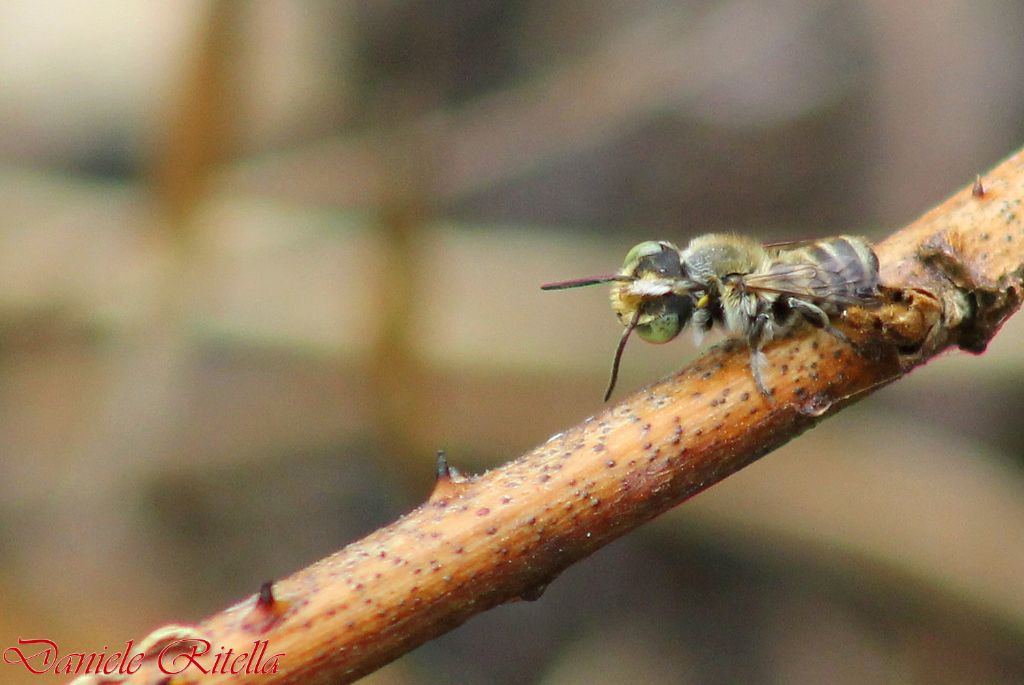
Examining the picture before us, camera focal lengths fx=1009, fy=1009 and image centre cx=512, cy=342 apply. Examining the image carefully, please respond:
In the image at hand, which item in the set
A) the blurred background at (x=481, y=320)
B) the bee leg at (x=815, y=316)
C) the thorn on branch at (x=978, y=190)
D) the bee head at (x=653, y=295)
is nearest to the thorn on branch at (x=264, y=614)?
the bee head at (x=653, y=295)

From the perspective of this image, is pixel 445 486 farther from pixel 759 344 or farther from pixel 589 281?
pixel 759 344

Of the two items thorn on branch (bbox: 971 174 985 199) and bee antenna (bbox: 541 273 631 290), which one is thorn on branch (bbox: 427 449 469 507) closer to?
bee antenna (bbox: 541 273 631 290)

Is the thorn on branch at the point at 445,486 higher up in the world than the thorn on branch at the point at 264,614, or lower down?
higher up

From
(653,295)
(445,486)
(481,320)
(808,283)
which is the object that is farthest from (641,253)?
(481,320)

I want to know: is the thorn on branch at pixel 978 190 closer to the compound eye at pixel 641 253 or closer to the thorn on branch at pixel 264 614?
the compound eye at pixel 641 253

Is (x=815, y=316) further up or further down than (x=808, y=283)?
further down

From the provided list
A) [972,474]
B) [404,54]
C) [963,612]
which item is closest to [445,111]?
[404,54]
